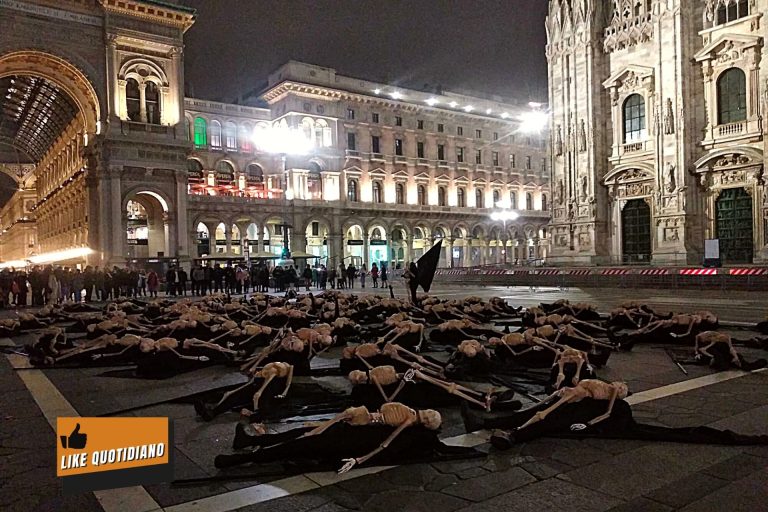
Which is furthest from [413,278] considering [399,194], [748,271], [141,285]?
[399,194]

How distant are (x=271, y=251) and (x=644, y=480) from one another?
180ft

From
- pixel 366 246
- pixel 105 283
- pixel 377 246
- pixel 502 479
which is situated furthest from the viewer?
pixel 377 246

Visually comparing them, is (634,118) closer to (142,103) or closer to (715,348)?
(715,348)

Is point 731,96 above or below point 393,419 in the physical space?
above

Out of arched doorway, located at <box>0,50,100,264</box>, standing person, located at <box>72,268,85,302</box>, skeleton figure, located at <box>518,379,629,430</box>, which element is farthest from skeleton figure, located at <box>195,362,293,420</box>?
arched doorway, located at <box>0,50,100,264</box>

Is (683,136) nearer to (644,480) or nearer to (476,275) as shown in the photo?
(476,275)

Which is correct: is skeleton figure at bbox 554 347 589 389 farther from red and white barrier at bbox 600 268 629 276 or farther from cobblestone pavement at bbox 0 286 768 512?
red and white barrier at bbox 600 268 629 276

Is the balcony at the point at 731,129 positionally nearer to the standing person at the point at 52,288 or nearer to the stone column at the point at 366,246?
the standing person at the point at 52,288

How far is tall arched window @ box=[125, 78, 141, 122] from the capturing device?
40125mm

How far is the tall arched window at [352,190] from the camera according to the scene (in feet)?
203

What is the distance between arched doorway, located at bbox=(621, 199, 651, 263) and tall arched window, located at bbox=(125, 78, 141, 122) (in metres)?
31.9

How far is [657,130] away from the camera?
2895 centimetres

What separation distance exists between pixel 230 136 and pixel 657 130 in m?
41.3

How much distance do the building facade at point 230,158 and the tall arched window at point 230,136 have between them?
0.21 m
